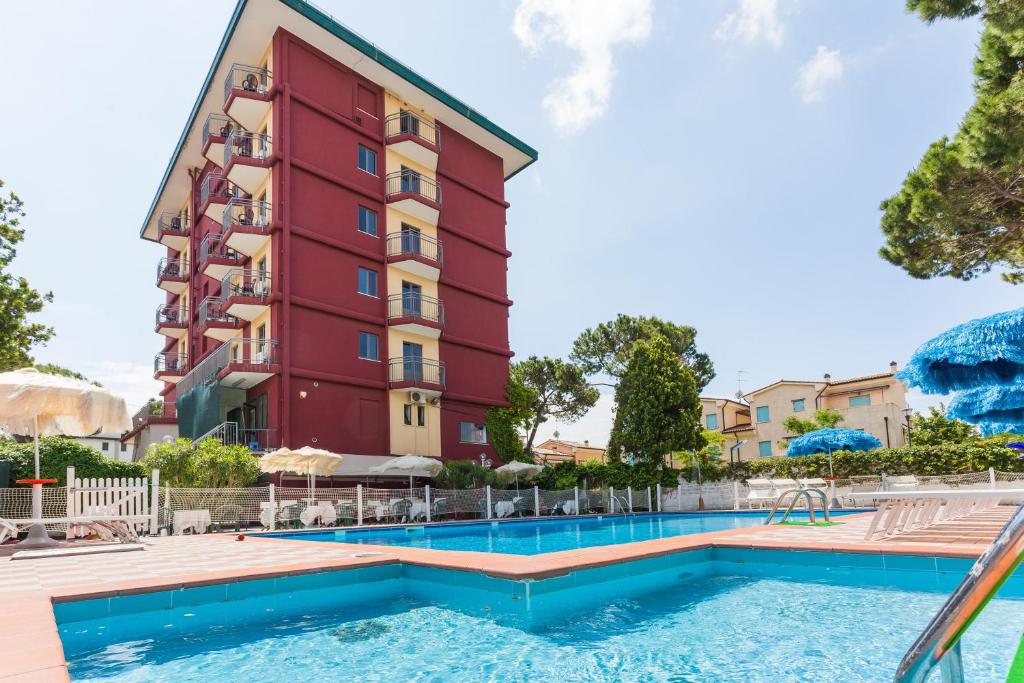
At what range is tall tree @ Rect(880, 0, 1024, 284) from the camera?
686cm

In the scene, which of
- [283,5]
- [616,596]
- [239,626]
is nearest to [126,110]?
[283,5]

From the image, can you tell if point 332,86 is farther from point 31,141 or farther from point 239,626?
point 239,626

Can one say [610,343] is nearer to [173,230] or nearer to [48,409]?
[173,230]

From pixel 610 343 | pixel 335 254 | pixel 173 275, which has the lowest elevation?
pixel 610 343

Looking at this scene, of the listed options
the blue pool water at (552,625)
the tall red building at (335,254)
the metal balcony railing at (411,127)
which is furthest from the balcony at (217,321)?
the blue pool water at (552,625)

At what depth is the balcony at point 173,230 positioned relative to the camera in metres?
31.9

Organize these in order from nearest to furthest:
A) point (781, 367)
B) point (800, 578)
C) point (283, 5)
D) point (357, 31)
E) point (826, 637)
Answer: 1. point (826, 637)
2. point (800, 578)
3. point (283, 5)
4. point (357, 31)
5. point (781, 367)

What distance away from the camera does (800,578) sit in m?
7.19

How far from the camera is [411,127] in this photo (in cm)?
2669

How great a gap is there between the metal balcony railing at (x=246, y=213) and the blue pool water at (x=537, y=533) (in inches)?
475

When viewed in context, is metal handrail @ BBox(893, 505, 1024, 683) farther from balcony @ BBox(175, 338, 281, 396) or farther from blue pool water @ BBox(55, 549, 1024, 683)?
balcony @ BBox(175, 338, 281, 396)

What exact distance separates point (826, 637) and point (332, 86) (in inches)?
958

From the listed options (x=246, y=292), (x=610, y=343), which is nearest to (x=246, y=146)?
(x=246, y=292)

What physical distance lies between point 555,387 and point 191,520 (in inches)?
935
